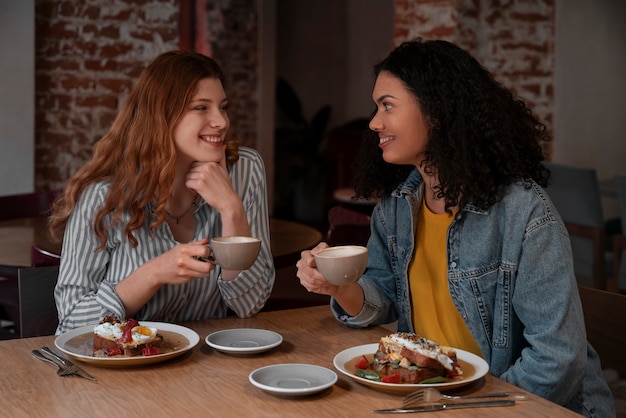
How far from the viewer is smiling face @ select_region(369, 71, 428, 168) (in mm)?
2109

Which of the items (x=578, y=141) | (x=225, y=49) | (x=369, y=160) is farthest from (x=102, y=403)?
(x=225, y=49)

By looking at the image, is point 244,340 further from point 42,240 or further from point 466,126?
point 42,240

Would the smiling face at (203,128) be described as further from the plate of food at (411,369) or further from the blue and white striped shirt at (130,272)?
the plate of food at (411,369)

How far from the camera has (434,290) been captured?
2160 millimetres

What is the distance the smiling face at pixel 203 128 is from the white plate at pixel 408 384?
703 mm

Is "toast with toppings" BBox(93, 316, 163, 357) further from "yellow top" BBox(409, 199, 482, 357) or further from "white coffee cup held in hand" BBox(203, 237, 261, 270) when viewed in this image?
"yellow top" BBox(409, 199, 482, 357)

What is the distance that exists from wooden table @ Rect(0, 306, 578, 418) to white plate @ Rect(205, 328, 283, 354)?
2cm

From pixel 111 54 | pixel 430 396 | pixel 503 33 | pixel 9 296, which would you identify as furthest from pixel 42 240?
pixel 503 33

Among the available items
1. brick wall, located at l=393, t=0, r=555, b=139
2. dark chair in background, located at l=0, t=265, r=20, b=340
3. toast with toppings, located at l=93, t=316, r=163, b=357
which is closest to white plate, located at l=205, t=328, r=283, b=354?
toast with toppings, located at l=93, t=316, r=163, b=357

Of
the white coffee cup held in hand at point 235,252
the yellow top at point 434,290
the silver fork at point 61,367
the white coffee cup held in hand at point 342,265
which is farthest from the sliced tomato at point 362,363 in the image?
the silver fork at point 61,367

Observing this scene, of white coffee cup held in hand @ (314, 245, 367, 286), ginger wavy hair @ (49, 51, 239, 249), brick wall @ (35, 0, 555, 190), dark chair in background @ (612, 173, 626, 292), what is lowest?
dark chair in background @ (612, 173, 626, 292)

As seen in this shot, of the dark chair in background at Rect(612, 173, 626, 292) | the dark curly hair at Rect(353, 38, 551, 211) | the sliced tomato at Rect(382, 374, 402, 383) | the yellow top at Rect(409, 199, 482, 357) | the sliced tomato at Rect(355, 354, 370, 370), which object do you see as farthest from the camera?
the dark chair in background at Rect(612, 173, 626, 292)

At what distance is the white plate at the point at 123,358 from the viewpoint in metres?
1.75

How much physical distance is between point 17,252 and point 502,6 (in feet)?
10.3
